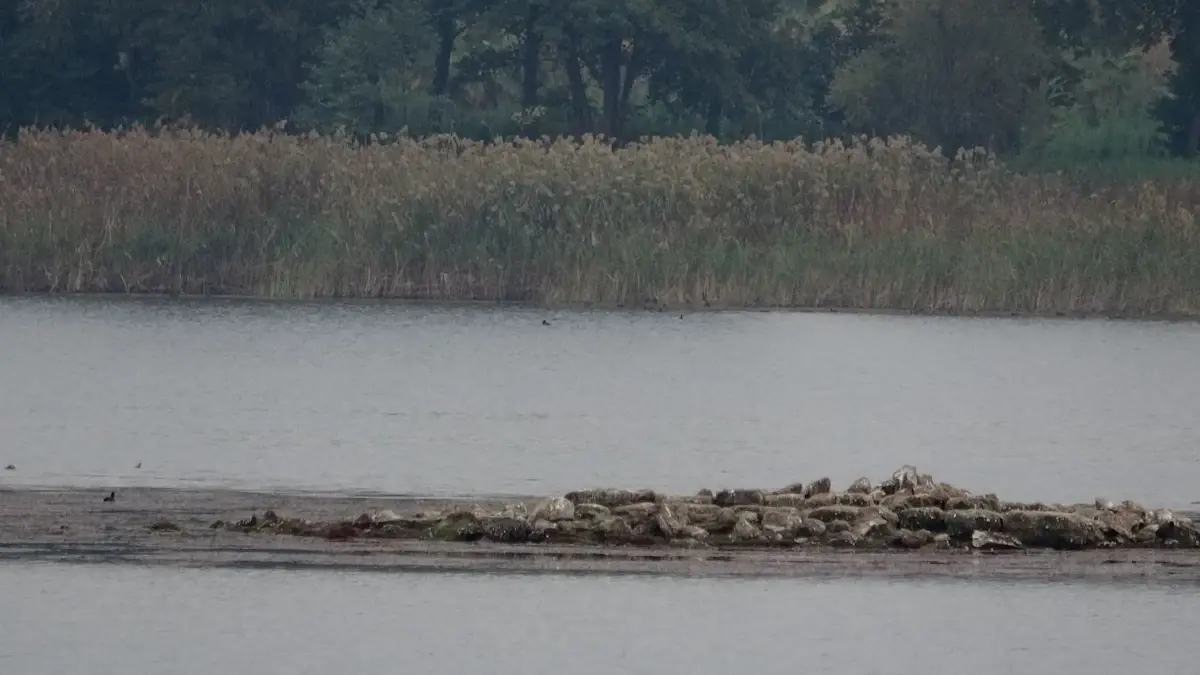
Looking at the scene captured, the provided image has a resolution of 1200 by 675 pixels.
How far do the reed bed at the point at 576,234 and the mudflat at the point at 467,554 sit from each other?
726 inches

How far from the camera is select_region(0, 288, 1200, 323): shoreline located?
36.9m

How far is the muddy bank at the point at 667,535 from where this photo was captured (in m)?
17.2

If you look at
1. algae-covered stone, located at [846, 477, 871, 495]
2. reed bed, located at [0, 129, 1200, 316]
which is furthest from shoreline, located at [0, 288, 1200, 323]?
algae-covered stone, located at [846, 477, 871, 495]

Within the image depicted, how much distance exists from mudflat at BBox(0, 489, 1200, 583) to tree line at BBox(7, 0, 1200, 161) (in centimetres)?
3710

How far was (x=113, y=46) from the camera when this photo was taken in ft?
189

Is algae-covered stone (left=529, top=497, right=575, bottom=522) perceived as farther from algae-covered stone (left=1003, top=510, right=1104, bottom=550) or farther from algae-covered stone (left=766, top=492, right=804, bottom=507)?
algae-covered stone (left=1003, top=510, right=1104, bottom=550)

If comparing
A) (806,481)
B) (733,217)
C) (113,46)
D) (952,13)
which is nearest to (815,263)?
(733,217)

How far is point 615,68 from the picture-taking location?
5788 cm

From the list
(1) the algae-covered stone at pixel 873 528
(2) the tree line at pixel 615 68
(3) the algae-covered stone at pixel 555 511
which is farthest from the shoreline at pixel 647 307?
(3) the algae-covered stone at pixel 555 511

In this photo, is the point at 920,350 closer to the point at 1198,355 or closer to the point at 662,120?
the point at 1198,355

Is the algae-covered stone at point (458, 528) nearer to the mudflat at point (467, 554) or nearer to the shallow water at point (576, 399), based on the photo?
the mudflat at point (467, 554)

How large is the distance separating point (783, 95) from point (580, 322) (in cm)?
2301

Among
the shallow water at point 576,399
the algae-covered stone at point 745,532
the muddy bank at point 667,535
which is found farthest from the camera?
the shallow water at point 576,399

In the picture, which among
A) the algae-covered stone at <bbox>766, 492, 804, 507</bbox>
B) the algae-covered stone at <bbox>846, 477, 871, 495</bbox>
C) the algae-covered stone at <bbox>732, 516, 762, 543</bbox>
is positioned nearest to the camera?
the algae-covered stone at <bbox>732, 516, 762, 543</bbox>
